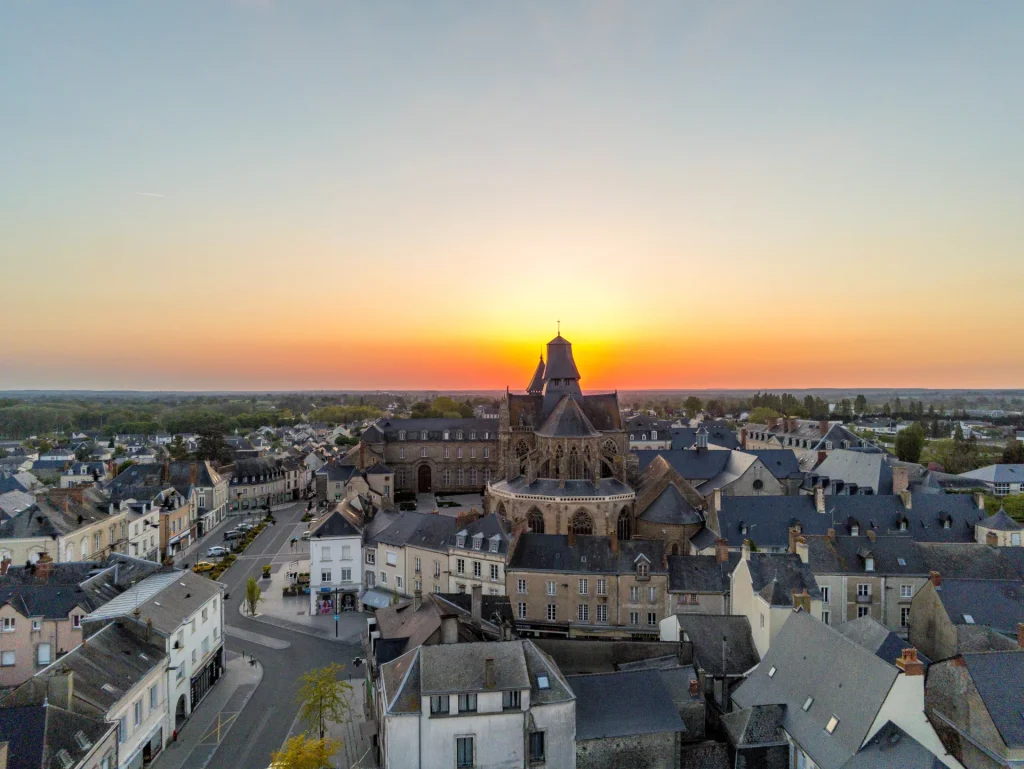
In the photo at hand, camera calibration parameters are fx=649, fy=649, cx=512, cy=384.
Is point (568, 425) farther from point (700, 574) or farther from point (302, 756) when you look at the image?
point (302, 756)

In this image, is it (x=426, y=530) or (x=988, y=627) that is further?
(x=426, y=530)

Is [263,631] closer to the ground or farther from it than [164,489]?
closer to the ground

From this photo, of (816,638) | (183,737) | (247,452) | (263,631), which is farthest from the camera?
(247,452)

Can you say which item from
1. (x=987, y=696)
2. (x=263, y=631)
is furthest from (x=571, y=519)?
(x=987, y=696)

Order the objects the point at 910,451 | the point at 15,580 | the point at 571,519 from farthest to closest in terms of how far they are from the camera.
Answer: the point at 910,451, the point at 571,519, the point at 15,580

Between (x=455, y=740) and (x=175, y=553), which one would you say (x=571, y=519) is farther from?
(x=175, y=553)

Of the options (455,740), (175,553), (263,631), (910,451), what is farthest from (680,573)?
(910,451)

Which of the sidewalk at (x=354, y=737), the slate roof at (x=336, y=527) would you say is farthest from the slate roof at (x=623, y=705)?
the slate roof at (x=336, y=527)
